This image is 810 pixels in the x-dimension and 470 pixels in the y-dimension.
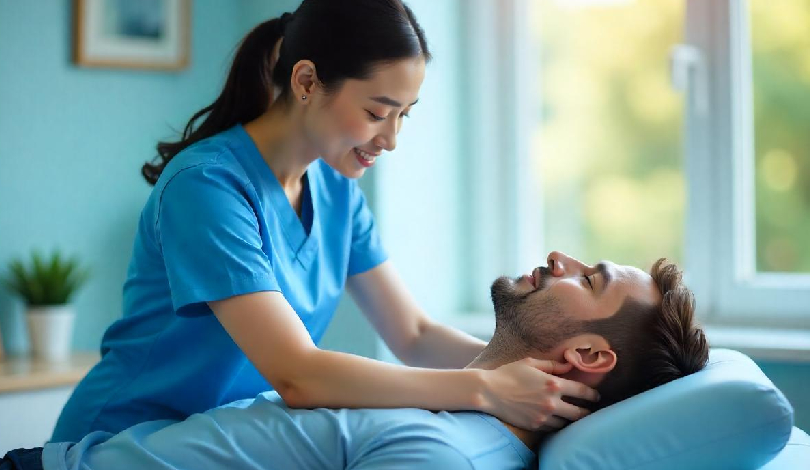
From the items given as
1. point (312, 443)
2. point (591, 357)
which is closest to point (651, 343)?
point (591, 357)

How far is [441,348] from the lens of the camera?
1974 mm

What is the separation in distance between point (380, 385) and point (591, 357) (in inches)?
13.3

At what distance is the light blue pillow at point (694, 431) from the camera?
1323 millimetres

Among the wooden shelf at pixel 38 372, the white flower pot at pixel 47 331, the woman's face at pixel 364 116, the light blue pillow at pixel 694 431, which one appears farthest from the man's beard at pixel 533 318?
the white flower pot at pixel 47 331

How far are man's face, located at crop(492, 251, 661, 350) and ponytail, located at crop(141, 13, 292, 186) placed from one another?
1.90ft

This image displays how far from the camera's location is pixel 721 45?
2.55 meters

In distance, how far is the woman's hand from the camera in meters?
1.45

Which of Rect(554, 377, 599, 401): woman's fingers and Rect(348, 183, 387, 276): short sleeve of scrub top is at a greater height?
Rect(348, 183, 387, 276): short sleeve of scrub top

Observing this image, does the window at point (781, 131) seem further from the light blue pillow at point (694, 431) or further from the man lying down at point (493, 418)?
the light blue pillow at point (694, 431)

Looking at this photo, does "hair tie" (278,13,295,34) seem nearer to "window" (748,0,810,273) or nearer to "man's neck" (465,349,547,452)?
"man's neck" (465,349,547,452)

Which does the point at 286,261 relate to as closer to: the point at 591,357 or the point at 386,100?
the point at 386,100

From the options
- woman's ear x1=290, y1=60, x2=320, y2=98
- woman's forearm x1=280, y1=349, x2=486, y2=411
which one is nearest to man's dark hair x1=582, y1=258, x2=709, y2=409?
woman's forearm x1=280, y1=349, x2=486, y2=411

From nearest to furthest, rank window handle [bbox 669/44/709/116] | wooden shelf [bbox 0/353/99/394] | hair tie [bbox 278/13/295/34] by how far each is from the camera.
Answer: hair tie [bbox 278/13/295/34]
wooden shelf [bbox 0/353/99/394]
window handle [bbox 669/44/709/116]

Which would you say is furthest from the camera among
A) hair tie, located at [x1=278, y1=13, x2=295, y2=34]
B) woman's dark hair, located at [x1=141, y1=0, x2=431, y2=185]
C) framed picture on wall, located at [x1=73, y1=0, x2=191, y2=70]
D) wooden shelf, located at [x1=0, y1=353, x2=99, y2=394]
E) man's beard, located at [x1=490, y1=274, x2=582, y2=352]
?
framed picture on wall, located at [x1=73, y1=0, x2=191, y2=70]
